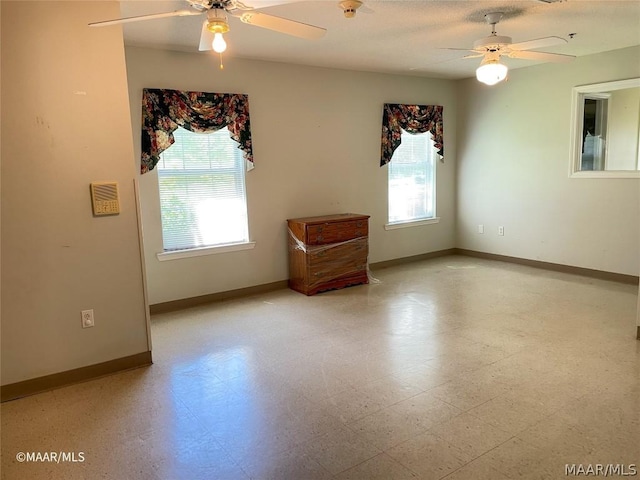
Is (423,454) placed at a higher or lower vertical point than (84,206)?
lower

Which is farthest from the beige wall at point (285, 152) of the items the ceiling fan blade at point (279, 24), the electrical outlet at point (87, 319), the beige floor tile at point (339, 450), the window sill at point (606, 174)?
the beige floor tile at point (339, 450)

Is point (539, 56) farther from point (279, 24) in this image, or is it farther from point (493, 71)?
point (279, 24)

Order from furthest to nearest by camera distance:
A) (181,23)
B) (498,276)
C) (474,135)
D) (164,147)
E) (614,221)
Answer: (474,135) → (498,276) → (614,221) → (164,147) → (181,23)

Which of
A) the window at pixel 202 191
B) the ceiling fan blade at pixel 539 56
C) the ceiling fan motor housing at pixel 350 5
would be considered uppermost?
the ceiling fan motor housing at pixel 350 5

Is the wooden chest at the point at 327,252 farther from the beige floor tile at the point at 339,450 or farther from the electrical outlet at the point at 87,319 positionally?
the beige floor tile at the point at 339,450

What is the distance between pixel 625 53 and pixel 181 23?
14.9ft

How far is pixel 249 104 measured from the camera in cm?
482

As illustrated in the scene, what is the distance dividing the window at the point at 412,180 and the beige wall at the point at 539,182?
53cm

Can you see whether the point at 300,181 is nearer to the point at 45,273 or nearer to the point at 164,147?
the point at 164,147

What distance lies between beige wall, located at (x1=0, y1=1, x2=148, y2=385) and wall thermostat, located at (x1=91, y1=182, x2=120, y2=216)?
0.04 m

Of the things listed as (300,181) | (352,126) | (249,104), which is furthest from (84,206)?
(352,126)

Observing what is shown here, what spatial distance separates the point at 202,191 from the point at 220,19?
2393mm

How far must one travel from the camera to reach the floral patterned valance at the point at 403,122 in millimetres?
5926

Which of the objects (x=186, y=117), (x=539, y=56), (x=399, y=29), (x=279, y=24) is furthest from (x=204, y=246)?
(x=539, y=56)
